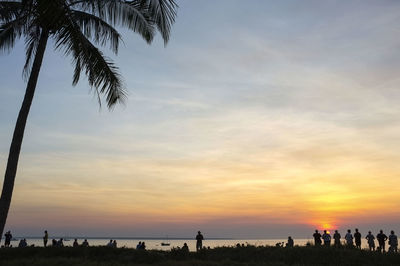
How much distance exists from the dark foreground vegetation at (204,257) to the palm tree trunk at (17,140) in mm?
11738

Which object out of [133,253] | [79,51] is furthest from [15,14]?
[133,253]

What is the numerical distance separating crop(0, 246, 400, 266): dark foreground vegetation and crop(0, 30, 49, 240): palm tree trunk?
462 inches

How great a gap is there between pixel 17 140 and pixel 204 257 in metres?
19.0

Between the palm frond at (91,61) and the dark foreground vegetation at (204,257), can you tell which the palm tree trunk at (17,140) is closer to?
the palm frond at (91,61)

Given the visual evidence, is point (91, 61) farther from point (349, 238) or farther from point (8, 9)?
point (349, 238)

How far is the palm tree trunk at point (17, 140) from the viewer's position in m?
11.3

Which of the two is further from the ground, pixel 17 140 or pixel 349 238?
pixel 17 140

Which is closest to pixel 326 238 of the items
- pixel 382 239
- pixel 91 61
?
pixel 382 239

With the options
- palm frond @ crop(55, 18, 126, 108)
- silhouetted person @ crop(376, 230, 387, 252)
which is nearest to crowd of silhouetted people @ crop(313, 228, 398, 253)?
silhouetted person @ crop(376, 230, 387, 252)

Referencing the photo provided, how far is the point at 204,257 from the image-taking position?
28.0 m

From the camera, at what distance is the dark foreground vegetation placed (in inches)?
931

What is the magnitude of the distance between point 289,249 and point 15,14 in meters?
20.9

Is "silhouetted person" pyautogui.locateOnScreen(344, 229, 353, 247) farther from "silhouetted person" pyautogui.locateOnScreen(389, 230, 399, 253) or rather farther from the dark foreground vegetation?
the dark foreground vegetation

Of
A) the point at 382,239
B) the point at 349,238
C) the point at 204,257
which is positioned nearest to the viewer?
the point at 204,257
